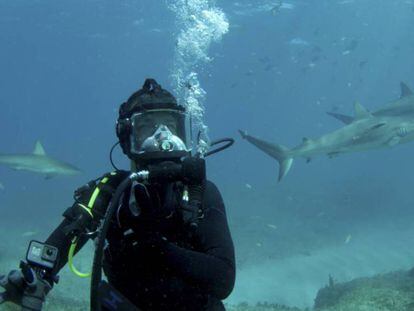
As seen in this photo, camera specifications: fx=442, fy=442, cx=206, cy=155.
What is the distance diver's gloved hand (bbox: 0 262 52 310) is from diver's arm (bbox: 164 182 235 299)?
75cm

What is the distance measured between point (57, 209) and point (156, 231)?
31.5 meters

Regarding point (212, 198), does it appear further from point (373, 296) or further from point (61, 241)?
point (373, 296)

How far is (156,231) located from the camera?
2.67m

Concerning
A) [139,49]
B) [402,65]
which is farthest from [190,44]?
[402,65]

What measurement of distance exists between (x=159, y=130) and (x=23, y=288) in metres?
1.23

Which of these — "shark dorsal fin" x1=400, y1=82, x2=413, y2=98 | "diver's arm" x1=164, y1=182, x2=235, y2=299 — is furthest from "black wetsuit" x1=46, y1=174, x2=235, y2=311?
"shark dorsal fin" x1=400, y1=82, x2=413, y2=98

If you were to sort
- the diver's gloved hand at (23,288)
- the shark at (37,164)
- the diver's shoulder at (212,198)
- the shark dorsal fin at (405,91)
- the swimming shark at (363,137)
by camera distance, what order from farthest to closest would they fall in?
the shark at (37,164), the shark dorsal fin at (405,91), the swimming shark at (363,137), the diver's shoulder at (212,198), the diver's gloved hand at (23,288)

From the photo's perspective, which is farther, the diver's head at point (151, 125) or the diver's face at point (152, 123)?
the diver's face at point (152, 123)

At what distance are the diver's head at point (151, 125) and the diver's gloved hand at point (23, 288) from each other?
35.2 inches

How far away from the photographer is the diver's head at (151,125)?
2771 millimetres

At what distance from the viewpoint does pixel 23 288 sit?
8.04 ft

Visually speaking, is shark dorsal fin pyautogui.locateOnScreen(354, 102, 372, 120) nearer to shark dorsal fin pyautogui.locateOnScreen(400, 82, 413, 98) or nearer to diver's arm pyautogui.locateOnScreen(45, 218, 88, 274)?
shark dorsal fin pyautogui.locateOnScreen(400, 82, 413, 98)

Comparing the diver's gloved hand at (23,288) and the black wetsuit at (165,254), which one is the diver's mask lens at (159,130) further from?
the diver's gloved hand at (23,288)

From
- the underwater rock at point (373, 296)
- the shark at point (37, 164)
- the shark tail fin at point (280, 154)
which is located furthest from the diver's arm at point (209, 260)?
the shark at point (37, 164)
